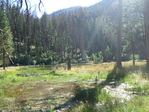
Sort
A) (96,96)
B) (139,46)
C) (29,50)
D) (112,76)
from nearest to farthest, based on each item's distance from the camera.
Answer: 1. (96,96)
2. (112,76)
3. (139,46)
4. (29,50)

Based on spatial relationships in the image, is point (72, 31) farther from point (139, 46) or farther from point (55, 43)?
point (139, 46)

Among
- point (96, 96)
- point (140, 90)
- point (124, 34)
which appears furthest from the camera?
point (124, 34)

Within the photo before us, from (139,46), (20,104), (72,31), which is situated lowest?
(20,104)

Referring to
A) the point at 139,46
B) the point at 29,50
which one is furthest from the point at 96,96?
the point at 29,50

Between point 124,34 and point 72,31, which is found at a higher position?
point 72,31

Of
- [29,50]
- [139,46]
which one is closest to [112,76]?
[139,46]

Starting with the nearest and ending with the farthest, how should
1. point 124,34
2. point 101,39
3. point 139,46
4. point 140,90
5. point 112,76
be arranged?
point 140,90 → point 112,76 → point 124,34 → point 139,46 → point 101,39

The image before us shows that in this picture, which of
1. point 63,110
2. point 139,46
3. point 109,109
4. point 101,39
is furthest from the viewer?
point 101,39

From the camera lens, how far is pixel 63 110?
5.97 meters

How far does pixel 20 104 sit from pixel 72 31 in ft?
290

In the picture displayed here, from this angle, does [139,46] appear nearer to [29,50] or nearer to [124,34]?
[124,34]

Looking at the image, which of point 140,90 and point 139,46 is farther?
point 139,46

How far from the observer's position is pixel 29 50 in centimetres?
7450

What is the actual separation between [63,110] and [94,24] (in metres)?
84.9
